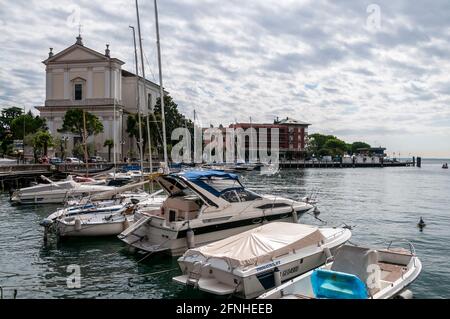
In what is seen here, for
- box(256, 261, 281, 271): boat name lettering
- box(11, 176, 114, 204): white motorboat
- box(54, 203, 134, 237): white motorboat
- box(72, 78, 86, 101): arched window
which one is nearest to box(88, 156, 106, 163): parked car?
box(72, 78, 86, 101): arched window

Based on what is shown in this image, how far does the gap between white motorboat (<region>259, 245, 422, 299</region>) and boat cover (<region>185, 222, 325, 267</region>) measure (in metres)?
1.73

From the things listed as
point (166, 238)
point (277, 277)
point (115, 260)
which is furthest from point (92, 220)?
point (277, 277)

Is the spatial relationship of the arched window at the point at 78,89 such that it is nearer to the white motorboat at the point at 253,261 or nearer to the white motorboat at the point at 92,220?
the white motorboat at the point at 92,220

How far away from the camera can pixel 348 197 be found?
47.3m

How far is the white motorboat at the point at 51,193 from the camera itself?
122 feet

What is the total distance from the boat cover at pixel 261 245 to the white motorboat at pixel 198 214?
349 cm

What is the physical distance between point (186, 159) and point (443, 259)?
70836mm

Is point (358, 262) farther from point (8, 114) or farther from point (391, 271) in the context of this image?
point (8, 114)

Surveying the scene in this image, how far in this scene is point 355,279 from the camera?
35.9 ft

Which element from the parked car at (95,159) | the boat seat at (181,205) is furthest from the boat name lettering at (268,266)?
the parked car at (95,159)

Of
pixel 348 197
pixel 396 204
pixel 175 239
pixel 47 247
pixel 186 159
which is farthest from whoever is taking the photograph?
pixel 186 159

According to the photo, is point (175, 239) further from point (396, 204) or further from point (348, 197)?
point (348, 197)

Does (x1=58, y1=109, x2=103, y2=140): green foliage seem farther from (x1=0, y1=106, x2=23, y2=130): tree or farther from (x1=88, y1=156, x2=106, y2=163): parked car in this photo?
(x1=0, y1=106, x2=23, y2=130): tree

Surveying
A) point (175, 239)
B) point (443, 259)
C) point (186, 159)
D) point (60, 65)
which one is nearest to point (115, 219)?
point (175, 239)
